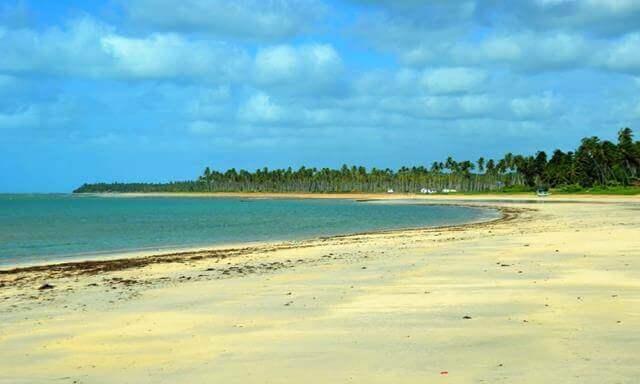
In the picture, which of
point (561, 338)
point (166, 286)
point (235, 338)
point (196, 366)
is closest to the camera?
point (196, 366)

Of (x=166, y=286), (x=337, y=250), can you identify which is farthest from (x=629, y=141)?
(x=166, y=286)

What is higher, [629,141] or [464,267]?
[629,141]

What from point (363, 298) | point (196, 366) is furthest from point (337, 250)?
point (196, 366)

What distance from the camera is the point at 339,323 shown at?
9.90 meters

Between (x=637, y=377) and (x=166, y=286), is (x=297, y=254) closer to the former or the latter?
(x=166, y=286)

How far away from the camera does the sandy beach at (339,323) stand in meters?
7.28

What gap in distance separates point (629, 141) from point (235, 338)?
434 feet

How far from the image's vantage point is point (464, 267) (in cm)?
1664

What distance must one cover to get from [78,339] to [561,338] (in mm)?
7174

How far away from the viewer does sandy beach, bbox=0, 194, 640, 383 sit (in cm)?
728

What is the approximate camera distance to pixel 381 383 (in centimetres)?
668

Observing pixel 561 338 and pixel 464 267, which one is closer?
pixel 561 338

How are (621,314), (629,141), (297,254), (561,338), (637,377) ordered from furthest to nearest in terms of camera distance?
(629,141)
(297,254)
(621,314)
(561,338)
(637,377)

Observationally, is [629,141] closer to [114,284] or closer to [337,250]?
[337,250]
